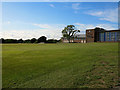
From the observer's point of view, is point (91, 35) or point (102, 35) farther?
point (91, 35)

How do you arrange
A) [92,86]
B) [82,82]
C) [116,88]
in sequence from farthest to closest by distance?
[82,82] → [92,86] → [116,88]

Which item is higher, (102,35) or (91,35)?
(91,35)

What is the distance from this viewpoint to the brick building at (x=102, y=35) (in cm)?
5178

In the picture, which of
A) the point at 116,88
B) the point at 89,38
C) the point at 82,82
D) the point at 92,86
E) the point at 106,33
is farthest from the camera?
the point at 89,38

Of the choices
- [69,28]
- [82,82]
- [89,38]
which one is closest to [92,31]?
[89,38]

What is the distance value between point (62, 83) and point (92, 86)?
1.36 m

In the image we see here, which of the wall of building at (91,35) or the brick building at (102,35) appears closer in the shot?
the brick building at (102,35)

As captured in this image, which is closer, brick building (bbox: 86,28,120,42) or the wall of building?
brick building (bbox: 86,28,120,42)

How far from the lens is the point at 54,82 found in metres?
4.65

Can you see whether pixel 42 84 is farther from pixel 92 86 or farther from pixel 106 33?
pixel 106 33

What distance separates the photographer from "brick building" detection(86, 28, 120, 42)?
51.8m

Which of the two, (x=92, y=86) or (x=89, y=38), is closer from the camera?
(x=92, y=86)

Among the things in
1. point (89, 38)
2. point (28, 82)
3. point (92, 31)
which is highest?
point (92, 31)

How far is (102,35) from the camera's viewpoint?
55.5m
